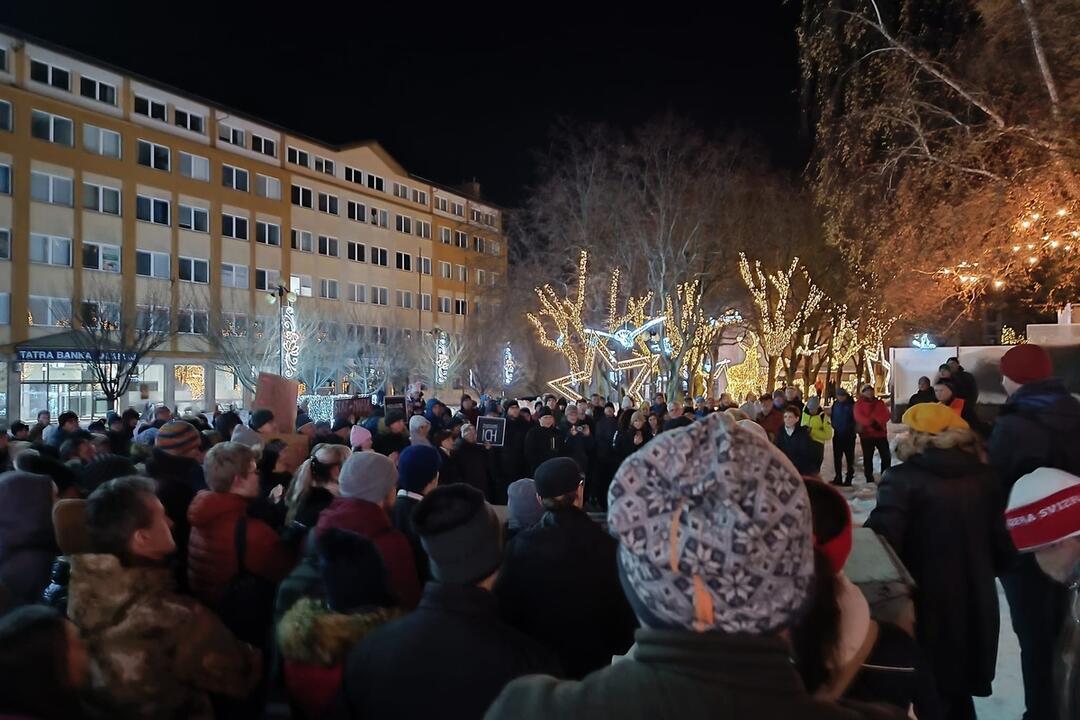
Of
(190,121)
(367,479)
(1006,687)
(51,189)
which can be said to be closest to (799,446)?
(1006,687)

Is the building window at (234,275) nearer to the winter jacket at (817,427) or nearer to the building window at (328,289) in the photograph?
the building window at (328,289)

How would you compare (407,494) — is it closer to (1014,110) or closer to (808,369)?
(1014,110)

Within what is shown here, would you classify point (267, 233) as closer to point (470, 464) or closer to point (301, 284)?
point (301, 284)

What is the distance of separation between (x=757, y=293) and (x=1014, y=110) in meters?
17.3

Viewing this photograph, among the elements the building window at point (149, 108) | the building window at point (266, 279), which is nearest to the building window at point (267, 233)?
the building window at point (266, 279)

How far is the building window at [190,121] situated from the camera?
147ft

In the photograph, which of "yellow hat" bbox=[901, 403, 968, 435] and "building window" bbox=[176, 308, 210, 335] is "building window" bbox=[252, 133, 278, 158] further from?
"yellow hat" bbox=[901, 403, 968, 435]

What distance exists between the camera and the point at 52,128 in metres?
38.3

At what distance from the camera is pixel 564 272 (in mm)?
34438

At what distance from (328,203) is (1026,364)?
5397cm

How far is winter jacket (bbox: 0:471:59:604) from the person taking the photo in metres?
4.03

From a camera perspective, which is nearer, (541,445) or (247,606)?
(247,606)

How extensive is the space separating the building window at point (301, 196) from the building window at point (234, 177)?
13.9 feet

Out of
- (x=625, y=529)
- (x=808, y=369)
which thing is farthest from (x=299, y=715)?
(x=808, y=369)
